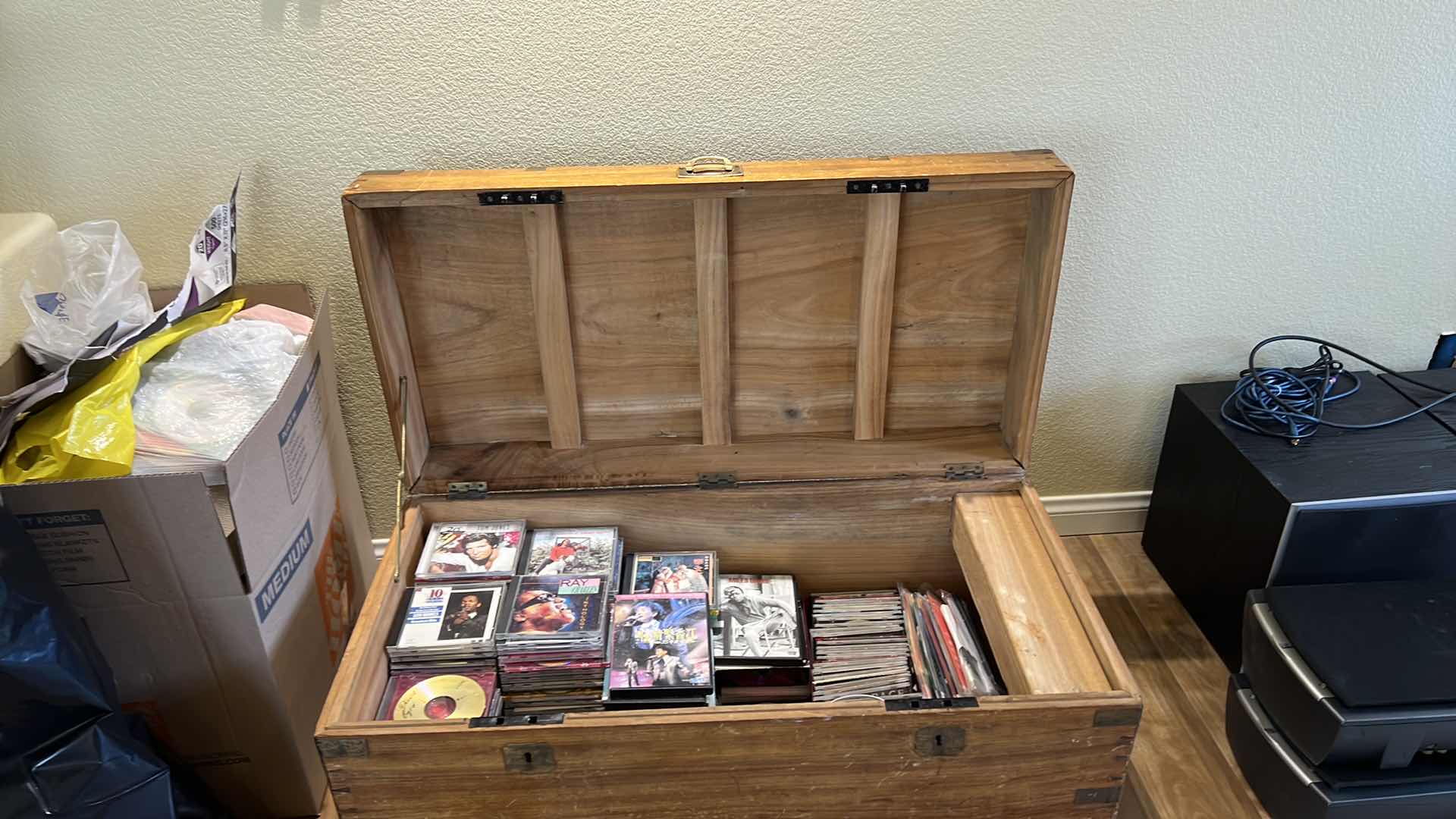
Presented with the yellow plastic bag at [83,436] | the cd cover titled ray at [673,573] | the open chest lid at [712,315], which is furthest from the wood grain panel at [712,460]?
the yellow plastic bag at [83,436]

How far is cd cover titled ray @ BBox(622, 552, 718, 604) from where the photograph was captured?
5.01 feet

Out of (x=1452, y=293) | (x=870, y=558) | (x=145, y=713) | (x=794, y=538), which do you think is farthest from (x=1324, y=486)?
(x=145, y=713)

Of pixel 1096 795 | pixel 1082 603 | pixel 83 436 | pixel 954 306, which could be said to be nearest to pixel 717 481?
pixel 954 306

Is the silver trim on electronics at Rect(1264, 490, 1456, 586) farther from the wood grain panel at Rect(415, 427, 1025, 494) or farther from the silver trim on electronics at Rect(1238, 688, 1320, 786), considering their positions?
the wood grain panel at Rect(415, 427, 1025, 494)

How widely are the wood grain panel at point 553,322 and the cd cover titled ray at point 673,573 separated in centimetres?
24

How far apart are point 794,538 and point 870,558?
0.46 ft

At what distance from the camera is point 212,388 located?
1370 millimetres

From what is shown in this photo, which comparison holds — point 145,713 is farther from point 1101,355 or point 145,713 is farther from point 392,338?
point 1101,355

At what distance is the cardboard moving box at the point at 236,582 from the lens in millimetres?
1228

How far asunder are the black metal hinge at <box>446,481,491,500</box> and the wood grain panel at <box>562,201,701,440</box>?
203 millimetres

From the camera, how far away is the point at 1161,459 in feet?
6.29

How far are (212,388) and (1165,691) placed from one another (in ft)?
5.59

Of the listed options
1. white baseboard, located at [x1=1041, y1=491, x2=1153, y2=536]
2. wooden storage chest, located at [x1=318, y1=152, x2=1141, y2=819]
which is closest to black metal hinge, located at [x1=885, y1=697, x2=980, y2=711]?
wooden storage chest, located at [x1=318, y1=152, x2=1141, y2=819]

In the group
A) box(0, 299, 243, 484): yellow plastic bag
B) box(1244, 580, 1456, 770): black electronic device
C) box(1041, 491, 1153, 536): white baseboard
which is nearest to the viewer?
box(0, 299, 243, 484): yellow plastic bag
